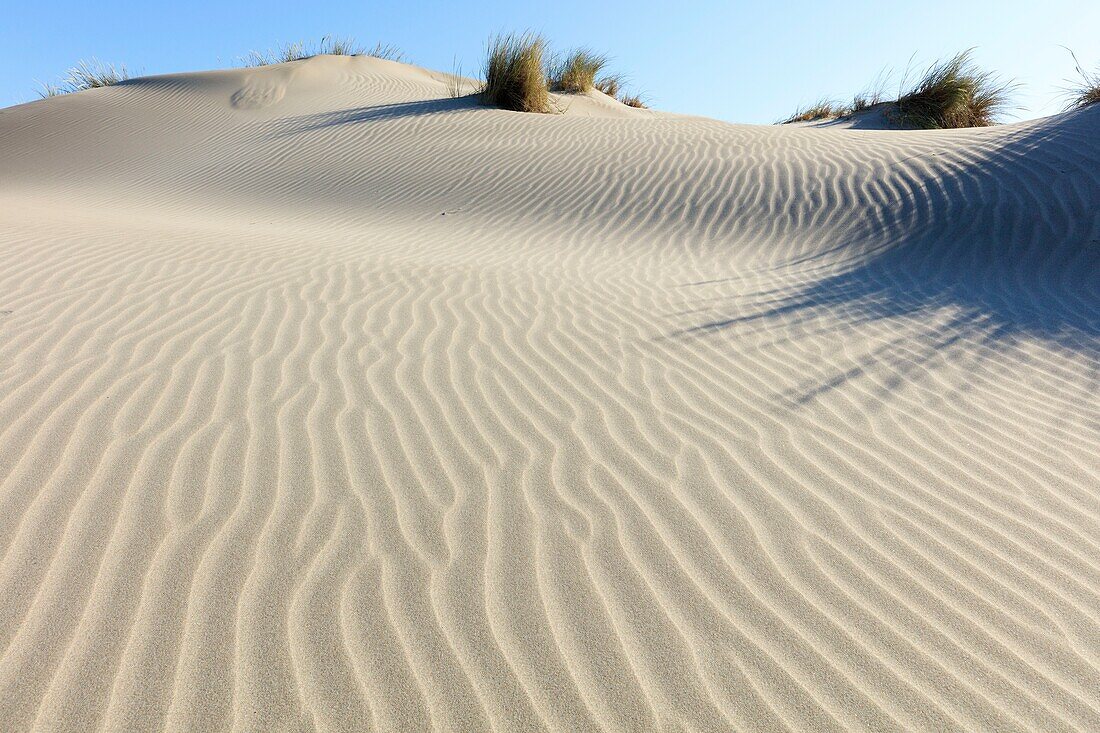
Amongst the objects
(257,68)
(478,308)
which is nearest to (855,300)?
(478,308)

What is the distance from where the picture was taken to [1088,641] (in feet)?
6.56

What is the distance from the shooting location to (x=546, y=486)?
104 inches

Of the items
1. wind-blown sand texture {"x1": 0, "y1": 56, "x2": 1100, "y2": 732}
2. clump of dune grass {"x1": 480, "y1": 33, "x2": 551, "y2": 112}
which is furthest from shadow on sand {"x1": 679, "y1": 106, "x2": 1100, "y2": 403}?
clump of dune grass {"x1": 480, "y1": 33, "x2": 551, "y2": 112}

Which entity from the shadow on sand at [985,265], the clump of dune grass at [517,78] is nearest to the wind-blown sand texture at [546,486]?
the shadow on sand at [985,265]

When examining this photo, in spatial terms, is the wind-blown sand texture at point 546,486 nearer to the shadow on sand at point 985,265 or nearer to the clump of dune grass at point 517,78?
the shadow on sand at point 985,265

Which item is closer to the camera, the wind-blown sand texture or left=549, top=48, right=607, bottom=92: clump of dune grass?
the wind-blown sand texture

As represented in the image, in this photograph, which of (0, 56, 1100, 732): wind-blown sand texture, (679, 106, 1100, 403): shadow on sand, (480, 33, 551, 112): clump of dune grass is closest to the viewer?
(0, 56, 1100, 732): wind-blown sand texture

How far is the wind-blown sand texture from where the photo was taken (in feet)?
5.88

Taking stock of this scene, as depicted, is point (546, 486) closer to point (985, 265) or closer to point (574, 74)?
point (985, 265)

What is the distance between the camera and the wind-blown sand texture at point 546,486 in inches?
70.6

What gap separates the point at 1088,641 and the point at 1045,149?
8.44 m

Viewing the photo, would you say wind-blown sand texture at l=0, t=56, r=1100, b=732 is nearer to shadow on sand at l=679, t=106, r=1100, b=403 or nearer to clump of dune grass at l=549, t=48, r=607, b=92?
shadow on sand at l=679, t=106, r=1100, b=403

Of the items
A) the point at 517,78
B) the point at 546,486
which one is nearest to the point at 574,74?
the point at 517,78

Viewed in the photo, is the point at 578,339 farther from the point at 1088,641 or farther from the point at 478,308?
the point at 1088,641
